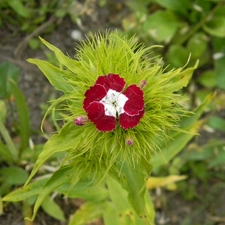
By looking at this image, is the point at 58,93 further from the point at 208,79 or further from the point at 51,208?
the point at 208,79

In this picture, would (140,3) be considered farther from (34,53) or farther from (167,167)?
(167,167)

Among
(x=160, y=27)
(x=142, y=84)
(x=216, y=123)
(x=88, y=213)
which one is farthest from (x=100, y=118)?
(x=160, y=27)

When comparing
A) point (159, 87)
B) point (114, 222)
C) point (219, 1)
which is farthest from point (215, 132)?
point (159, 87)

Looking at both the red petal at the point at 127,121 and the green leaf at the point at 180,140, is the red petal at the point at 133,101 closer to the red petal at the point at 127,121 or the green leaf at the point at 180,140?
the red petal at the point at 127,121

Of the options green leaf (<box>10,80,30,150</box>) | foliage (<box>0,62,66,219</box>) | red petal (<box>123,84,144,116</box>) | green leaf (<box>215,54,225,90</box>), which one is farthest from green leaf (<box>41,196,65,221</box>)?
green leaf (<box>215,54,225,90</box>)

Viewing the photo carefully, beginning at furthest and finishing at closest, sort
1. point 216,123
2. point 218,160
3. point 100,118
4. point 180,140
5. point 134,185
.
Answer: point 216,123 → point 218,160 → point 180,140 → point 134,185 → point 100,118

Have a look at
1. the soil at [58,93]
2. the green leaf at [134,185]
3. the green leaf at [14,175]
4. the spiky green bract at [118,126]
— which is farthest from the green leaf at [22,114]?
the green leaf at [134,185]
